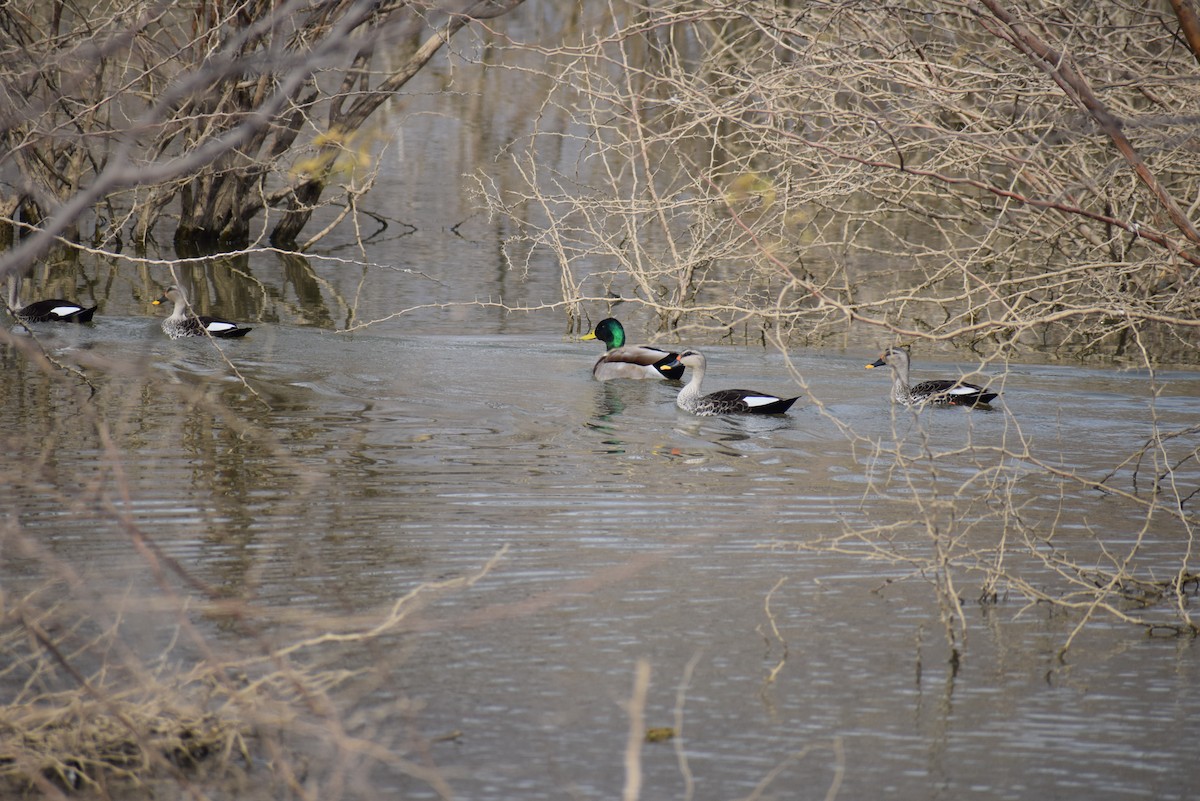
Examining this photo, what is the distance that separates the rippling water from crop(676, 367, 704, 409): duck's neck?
33 cm

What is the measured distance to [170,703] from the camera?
463cm

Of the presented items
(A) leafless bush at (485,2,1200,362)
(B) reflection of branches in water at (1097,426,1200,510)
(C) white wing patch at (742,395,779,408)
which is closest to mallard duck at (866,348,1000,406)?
(A) leafless bush at (485,2,1200,362)

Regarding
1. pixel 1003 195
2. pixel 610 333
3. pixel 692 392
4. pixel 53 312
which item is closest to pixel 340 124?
pixel 53 312

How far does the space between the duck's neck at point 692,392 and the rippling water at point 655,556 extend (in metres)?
0.33

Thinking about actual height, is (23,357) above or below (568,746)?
above

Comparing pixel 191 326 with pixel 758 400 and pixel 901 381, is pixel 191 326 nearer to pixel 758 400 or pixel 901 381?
pixel 758 400

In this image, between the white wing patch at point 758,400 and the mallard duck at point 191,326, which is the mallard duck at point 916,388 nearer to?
the white wing patch at point 758,400

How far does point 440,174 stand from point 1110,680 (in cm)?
2186

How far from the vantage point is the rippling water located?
17.3 ft

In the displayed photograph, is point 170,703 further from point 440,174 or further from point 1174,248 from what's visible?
point 440,174

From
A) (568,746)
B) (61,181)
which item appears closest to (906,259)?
(61,181)

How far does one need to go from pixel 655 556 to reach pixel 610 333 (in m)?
7.60

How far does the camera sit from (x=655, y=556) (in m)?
7.57

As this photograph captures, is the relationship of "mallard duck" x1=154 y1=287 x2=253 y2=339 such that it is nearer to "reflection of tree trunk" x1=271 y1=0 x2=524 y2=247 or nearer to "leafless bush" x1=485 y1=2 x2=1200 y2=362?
"leafless bush" x1=485 y1=2 x2=1200 y2=362
